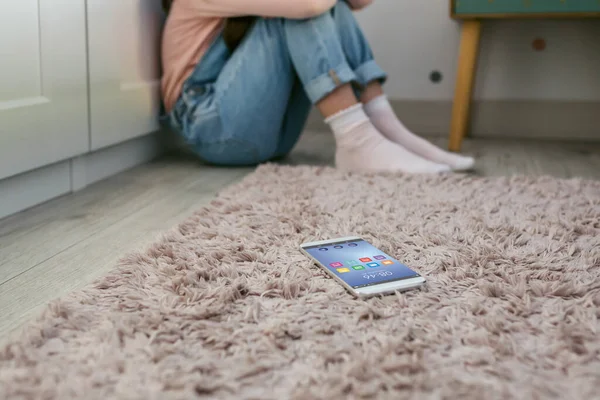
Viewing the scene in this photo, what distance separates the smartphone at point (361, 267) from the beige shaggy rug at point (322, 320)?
0.04ft

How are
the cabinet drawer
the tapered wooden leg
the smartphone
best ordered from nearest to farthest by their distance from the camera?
the smartphone, the cabinet drawer, the tapered wooden leg

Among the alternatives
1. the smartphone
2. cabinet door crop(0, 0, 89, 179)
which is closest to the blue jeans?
cabinet door crop(0, 0, 89, 179)

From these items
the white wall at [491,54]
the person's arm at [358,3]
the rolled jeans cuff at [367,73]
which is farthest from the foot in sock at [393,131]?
the white wall at [491,54]

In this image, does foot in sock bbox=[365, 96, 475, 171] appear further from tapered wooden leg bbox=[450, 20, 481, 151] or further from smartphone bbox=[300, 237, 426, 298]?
smartphone bbox=[300, 237, 426, 298]

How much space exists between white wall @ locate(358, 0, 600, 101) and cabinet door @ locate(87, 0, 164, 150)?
73 cm

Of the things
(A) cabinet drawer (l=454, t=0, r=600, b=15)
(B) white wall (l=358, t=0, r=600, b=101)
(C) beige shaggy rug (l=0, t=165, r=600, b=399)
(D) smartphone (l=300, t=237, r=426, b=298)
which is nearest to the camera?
(C) beige shaggy rug (l=0, t=165, r=600, b=399)

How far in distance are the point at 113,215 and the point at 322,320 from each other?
51 centimetres

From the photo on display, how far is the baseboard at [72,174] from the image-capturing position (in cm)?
96

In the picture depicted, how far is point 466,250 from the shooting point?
2.51 feet

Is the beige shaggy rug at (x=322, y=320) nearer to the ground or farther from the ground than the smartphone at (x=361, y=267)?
nearer to the ground

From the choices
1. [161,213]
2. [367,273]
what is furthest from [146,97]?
[367,273]

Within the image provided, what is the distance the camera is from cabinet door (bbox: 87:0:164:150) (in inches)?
44.0

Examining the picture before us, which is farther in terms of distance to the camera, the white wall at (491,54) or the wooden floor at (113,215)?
the white wall at (491,54)

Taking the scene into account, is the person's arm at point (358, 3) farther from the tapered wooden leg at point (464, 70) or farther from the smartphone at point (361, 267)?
the smartphone at point (361, 267)
